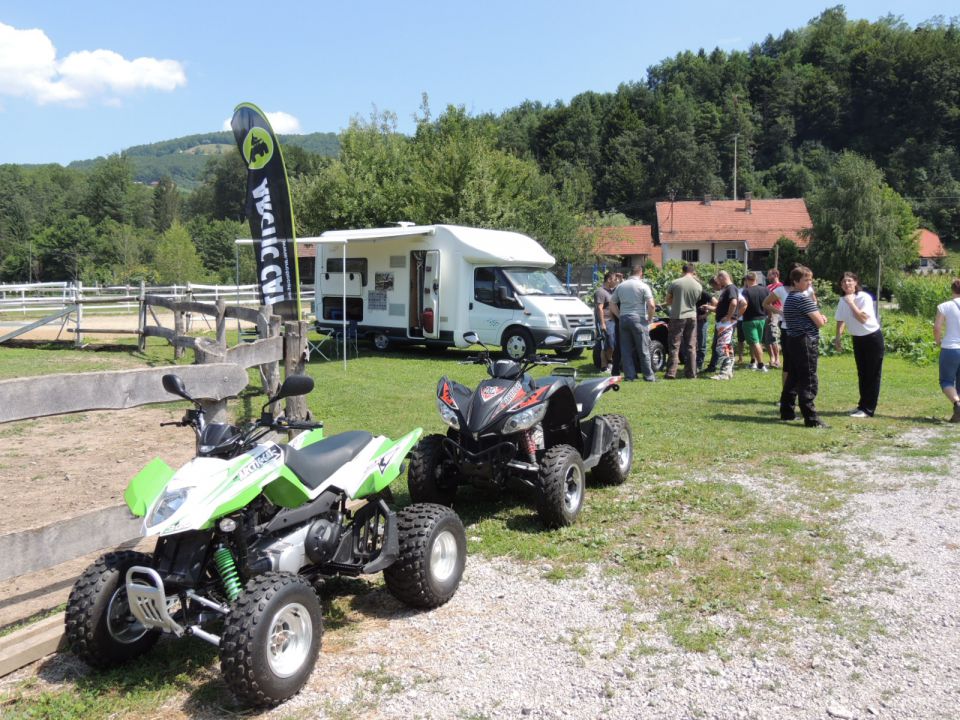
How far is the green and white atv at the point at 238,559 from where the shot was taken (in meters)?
3.31

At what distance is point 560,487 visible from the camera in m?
5.57

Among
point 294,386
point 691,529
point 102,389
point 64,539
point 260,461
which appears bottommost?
point 691,529

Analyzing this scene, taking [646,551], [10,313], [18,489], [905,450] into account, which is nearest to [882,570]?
[646,551]

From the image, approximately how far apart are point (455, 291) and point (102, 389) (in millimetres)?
12998

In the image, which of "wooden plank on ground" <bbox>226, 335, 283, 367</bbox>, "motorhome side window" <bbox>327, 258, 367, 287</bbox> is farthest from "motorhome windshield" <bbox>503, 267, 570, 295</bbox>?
"wooden plank on ground" <bbox>226, 335, 283, 367</bbox>

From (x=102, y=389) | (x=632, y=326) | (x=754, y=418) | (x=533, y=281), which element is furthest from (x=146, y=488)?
(x=533, y=281)

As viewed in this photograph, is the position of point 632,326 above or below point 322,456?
above

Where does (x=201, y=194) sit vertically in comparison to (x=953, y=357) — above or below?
above

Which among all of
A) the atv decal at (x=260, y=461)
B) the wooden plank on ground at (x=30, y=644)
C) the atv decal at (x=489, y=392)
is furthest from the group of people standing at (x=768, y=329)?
the wooden plank on ground at (x=30, y=644)

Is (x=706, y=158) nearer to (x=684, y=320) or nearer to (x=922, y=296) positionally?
(x=922, y=296)

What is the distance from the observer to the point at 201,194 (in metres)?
134

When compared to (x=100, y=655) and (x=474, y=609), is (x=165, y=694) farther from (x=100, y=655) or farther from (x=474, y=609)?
(x=474, y=609)

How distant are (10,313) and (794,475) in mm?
32077

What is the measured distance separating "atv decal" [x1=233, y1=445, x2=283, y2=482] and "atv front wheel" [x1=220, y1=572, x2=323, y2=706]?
0.45m
